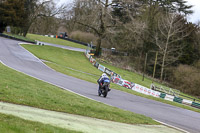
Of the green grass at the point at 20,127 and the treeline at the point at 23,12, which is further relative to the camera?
the treeline at the point at 23,12

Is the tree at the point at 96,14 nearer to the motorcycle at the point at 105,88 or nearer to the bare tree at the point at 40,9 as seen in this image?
the bare tree at the point at 40,9

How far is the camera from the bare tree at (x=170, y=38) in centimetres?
5731

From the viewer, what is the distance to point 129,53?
6869cm

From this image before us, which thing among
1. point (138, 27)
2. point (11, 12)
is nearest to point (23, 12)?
point (11, 12)

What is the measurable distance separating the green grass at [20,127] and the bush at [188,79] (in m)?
47.5

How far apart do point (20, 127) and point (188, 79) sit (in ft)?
162

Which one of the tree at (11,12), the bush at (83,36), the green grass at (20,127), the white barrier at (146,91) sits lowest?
the white barrier at (146,91)

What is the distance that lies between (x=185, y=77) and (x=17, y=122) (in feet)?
164

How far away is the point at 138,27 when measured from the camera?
49531 mm

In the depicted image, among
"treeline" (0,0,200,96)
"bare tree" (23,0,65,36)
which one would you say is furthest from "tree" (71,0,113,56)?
"bare tree" (23,0,65,36)

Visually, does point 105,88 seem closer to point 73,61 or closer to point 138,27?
point 73,61

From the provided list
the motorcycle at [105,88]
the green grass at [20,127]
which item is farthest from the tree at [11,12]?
the green grass at [20,127]

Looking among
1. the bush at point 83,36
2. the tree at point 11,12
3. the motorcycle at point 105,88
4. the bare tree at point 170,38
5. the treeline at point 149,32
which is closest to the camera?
the motorcycle at point 105,88

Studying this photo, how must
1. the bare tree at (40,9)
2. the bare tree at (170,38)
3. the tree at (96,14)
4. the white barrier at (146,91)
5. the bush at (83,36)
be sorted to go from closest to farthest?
the white barrier at (146,91) → the tree at (96,14) → the bare tree at (170,38) → the bare tree at (40,9) → the bush at (83,36)
